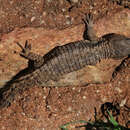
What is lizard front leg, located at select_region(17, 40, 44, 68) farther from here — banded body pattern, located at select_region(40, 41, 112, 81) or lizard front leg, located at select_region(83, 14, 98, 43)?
lizard front leg, located at select_region(83, 14, 98, 43)

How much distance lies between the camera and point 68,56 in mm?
4785

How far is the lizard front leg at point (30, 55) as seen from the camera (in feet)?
15.5

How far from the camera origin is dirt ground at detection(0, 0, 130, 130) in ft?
15.4

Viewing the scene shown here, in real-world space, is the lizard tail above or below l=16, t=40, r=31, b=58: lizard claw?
below

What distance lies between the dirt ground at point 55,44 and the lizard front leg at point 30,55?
5.7 inches

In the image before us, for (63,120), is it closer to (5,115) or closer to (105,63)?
(5,115)

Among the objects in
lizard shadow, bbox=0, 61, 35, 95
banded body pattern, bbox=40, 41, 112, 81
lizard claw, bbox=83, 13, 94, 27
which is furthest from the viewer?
lizard shadow, bbox=0, 61, 35, 95

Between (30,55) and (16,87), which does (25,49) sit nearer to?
(30,55)

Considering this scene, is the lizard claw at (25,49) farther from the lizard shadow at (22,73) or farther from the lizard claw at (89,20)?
the lizard claw at (89,20)

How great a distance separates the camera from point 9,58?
4.89 m

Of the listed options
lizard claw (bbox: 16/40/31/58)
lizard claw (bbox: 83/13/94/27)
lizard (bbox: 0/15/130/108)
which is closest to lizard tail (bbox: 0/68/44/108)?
lizard (bbox: 0/15/130/108)

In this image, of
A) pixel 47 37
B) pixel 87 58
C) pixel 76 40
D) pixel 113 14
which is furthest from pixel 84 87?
pixel 113 14

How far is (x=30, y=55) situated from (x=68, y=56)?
87 cm

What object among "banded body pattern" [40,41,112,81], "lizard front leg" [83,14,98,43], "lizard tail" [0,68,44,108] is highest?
"lizard front leg" [83,14,98,43]
